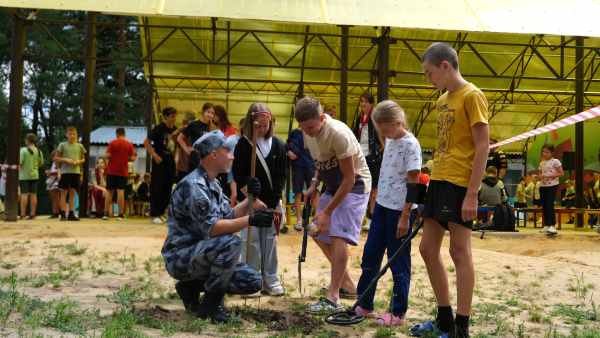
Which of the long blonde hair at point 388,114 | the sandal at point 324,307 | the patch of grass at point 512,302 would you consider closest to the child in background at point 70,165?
the sandal at point 324,307

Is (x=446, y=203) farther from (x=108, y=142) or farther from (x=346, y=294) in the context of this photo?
(x=108, y=142)

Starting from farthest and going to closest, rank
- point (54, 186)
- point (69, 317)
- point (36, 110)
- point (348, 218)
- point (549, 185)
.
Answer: point (36, 110) < point (54, 186) < point (549, 185) < point (348, 218) < point (69, 317)

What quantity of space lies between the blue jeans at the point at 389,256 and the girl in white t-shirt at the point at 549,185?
318 inches

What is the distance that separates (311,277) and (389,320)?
2.04 metres

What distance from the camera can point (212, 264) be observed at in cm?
433

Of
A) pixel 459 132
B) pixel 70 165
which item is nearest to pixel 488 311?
pixel 459 132

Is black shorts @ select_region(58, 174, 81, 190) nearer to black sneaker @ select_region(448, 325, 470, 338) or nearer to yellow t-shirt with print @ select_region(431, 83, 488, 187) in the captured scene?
yellow t-shirt with print @ select_region(431, 83, 488, 187)

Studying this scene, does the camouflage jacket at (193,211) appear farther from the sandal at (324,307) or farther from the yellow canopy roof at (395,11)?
the yellow canopy roof at (395,11)

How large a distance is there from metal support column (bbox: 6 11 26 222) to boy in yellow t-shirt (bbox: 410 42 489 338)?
9777 millimetres

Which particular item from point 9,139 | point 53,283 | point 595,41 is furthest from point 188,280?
point 595,41

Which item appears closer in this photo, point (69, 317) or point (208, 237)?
point (69, 317)

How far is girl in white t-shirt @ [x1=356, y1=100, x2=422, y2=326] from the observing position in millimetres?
4531

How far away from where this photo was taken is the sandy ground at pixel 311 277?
4.93 metres

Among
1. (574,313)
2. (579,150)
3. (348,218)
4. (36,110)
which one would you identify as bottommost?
(574,313)
